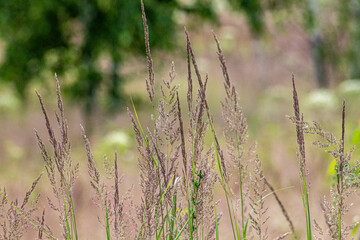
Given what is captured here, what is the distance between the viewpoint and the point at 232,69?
76.7 ft

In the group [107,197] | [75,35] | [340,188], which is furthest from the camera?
[75,35]

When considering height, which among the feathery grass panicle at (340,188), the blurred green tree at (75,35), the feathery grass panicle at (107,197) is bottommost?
the feathery grass panicle at (340,188)

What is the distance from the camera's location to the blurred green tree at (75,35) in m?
6.91

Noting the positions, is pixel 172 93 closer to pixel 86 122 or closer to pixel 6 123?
pixel 86 122

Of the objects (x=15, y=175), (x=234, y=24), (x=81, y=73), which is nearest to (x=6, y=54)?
(x=81, y=73)

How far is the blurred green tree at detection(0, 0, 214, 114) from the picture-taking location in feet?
22.7

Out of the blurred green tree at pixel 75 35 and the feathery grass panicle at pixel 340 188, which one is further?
the blurred green tree at pixel 75 35

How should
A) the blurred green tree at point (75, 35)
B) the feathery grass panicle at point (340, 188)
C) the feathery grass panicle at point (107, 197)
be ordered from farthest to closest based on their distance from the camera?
the blurred green tree at point (75, 35)
the feathery grass panicle at point (107, 197)
the feathery grass panicle at point (340, 188)

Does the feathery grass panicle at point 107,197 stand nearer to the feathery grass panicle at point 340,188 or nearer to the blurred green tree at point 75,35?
the feathery grass panicle at point 340,188

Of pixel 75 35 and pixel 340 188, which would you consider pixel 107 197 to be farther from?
pixel 75 35

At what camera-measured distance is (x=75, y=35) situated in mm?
7906

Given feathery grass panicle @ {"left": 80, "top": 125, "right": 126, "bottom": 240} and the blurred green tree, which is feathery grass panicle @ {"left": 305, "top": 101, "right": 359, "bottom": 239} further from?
the blurred green tree

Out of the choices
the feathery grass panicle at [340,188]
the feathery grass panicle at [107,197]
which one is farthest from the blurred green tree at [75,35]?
the feathery grass panicle at [340,188]

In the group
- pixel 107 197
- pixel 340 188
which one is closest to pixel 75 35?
pixel 107 197
